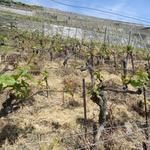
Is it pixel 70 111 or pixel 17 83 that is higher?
pixel 17 83

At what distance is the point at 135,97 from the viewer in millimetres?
10602

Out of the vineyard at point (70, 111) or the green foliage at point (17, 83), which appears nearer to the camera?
the green foliage at point (17, 83)

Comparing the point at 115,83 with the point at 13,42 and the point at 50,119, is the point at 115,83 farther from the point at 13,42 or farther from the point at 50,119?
the point at 13,42

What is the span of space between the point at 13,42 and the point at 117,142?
10.2 metres

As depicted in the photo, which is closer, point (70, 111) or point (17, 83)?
point (17, 83)

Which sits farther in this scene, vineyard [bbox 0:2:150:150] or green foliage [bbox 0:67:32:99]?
vineyard [bbox 0:2:150:150]

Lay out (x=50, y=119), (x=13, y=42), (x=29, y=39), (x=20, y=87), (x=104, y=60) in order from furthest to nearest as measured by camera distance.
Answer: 1. (x=29, y=39)
2. (x=13, y=42)
3. (x=104, y=60)
4. (x=50, y=119)
5. (x=20, y=87)

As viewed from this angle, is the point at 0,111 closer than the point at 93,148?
No

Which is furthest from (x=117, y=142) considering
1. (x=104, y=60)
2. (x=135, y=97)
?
(x=104, y=60)

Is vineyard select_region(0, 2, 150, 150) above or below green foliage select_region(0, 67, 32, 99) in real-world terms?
below

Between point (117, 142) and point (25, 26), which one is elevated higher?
point (25, 26)

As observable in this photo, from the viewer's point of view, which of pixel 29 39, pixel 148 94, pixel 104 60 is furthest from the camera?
pixel 29 39

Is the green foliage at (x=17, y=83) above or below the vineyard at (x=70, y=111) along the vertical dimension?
above

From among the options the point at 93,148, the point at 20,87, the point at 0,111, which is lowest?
the point at 93,148
